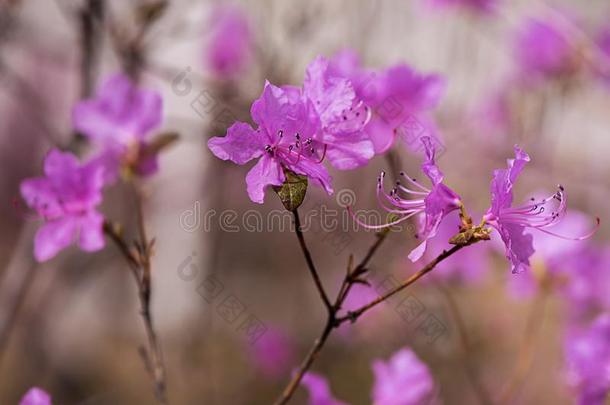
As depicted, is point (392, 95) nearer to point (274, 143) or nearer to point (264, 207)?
point (274, 143)

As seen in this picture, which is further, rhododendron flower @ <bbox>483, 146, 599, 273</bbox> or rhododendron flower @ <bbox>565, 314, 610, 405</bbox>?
rhododendron flower @ <bbox>565, 314, 610, 405</bbox>

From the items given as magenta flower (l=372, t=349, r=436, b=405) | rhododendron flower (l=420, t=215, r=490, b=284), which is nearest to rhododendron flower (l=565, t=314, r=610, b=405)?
magenta flower (l=372, t=349, r=436, b=405)

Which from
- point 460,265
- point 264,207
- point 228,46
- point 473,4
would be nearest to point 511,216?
point 460,265

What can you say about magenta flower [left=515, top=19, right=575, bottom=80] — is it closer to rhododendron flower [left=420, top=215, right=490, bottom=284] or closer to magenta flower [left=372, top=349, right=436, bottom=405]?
rhododendron flower [left=420, top=215, right=490, bottom=284]

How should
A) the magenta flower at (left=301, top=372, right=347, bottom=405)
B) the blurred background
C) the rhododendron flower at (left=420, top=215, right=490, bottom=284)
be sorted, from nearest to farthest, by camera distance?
1. the magenta flower at (left=301, top=372, right=347, bottom=405)
2. the rhododendron flower at (left=420, top=215, right=490, bottom=284)
3. the blurred background

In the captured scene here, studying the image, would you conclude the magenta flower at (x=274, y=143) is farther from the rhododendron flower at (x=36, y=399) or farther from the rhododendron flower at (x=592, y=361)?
the rhododendron flower at (x=592, y=361)

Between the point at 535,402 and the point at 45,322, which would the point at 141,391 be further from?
the point at 535,402

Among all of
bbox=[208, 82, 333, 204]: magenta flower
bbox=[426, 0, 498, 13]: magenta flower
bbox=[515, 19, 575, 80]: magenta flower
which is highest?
bbox=[208, 82, 333, 204]: magenta flower

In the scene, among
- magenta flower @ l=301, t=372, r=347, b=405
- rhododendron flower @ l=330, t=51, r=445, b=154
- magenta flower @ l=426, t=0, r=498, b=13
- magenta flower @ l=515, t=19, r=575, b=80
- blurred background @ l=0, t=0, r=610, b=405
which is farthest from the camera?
magenta flower @ l=426, t=0, r=498, b=13
